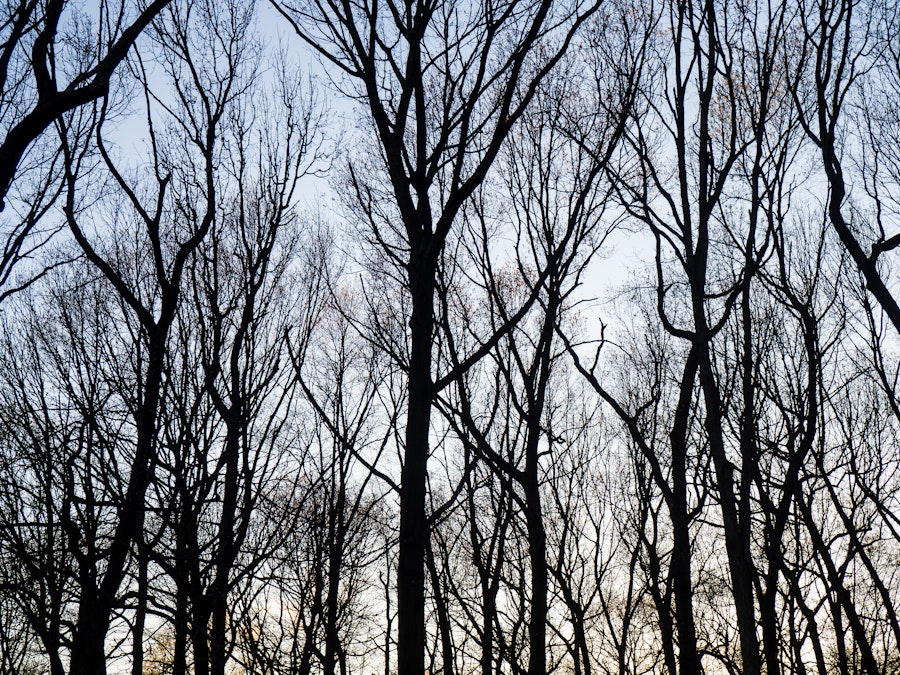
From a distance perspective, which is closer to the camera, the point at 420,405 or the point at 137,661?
the point at 420,405

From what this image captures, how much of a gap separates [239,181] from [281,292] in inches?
54.9

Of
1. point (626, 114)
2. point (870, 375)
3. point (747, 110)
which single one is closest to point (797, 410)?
point (870, 375)

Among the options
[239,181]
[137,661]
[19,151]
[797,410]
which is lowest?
[137,661]

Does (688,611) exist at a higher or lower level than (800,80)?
lower

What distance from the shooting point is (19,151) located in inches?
115

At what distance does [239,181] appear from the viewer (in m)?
8.74

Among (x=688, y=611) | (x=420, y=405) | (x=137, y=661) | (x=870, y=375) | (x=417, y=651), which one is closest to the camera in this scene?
(x=417, y=651)

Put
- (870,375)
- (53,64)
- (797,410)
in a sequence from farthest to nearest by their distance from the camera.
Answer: (870,375)
(797,410)
(53,64)

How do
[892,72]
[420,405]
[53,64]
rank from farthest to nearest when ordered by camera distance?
1. [892,72]
2. [53,64]
3. [420,405]

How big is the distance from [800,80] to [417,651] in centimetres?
714

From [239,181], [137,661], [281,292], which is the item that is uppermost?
[239,181]

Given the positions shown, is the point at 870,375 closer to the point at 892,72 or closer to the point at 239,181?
the point at 892,72

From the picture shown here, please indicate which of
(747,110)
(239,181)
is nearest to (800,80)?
(747,110)

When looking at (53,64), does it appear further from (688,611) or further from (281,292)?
(688,611)
